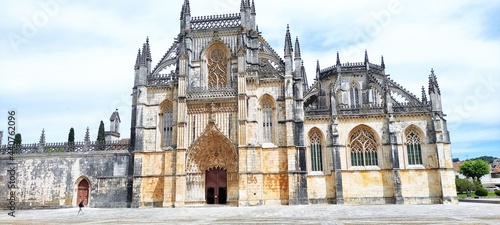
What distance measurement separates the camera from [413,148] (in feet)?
116

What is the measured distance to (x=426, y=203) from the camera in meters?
33.9

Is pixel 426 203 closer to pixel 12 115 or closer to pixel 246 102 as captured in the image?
pixel 246 102

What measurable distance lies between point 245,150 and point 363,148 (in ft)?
36.3

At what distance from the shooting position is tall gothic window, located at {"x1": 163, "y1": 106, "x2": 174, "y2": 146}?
117ft

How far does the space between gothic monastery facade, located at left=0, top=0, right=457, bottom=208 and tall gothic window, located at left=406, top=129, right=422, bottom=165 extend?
0.09 metres

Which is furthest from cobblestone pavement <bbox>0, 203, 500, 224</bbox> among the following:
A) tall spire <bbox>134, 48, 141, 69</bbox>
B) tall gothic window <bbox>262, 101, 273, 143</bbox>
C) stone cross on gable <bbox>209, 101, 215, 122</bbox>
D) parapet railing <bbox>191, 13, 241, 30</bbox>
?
parapet railing <bbox>191, 13, 241, 30</bbox>

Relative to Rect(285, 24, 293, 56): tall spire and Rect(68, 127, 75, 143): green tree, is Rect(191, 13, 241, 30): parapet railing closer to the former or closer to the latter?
Answer: Rect(285, 24, 293, 56): tall spire

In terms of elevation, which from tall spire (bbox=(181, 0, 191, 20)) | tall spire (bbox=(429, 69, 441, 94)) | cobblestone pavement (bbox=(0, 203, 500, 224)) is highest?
tall spire (bbox=(181, 0, 191, 20))

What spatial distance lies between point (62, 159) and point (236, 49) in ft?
61.9

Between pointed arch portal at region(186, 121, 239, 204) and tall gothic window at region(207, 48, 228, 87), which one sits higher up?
tall gothic window at region(207, 48, 228, 87)

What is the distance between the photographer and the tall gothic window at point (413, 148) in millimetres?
35188

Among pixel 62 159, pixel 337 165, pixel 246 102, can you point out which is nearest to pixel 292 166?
pixel 337 165

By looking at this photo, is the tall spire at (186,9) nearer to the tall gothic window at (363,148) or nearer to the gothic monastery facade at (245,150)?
the gothic monastery facade at (245,150)

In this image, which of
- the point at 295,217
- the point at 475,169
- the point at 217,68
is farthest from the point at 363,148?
the point at 475,169
